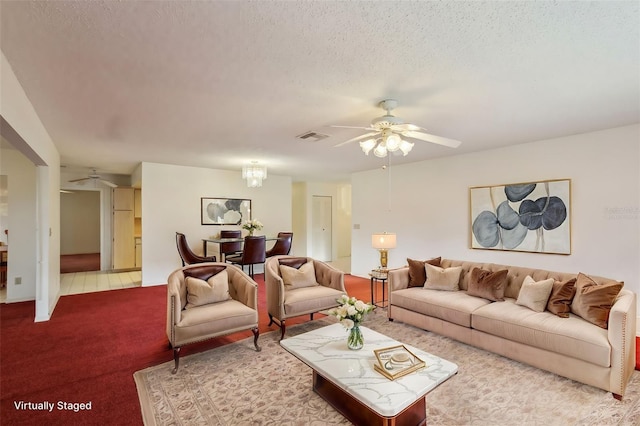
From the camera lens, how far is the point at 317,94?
2.55 m

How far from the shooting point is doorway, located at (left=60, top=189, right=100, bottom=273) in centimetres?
1059

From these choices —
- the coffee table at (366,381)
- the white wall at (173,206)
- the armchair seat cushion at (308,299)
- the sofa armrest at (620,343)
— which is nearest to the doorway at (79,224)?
the white wall at (173,206)

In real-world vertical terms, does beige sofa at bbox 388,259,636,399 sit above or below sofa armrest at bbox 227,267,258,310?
below

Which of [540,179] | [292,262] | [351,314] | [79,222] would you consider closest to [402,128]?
[351,314]

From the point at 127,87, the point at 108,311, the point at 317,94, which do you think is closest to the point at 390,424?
the point at 317,94

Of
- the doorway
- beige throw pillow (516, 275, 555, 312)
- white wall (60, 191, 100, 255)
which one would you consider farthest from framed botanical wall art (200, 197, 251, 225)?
white wall (60, 191, 100, 255)

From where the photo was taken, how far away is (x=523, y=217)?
4.28 metres

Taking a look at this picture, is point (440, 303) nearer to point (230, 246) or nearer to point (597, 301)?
point (597, 301)

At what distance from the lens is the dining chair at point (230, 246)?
19.4 ft

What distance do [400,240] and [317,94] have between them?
4.11 meters

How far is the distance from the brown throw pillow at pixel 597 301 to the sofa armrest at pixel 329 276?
7.76 ft

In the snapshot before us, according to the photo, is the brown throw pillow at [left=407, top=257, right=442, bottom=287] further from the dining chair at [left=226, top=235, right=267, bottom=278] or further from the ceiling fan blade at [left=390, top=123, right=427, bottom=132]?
the dining chair at [left=226, top=235, right=267, bottom=278]

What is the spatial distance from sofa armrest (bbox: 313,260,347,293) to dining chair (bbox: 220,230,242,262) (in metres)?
2.40

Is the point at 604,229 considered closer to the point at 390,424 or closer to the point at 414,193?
the point at 414,193
